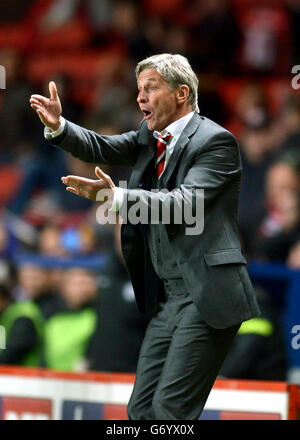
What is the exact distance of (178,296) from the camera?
3949mm

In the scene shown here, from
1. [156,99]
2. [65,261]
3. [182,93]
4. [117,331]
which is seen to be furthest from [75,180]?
[65,261]

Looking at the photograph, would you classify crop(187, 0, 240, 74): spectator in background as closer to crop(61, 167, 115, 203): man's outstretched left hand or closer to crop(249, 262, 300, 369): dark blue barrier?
crop(249, 262, 300, 369): dark blue barrier

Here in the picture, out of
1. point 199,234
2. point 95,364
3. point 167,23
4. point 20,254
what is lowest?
point 95,364

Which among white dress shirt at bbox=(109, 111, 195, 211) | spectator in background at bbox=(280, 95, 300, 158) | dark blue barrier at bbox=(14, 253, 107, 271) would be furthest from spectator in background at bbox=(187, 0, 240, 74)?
white dress shirt at bbox=(109, 111, 195, 211)

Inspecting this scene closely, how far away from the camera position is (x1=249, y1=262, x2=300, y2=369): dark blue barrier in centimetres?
614

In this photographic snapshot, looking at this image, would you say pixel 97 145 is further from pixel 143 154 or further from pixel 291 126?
pixel 291 126

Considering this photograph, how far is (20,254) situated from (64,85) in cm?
259

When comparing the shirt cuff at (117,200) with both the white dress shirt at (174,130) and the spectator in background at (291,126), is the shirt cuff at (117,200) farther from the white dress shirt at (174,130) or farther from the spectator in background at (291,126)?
the spectator in background at (291,126)

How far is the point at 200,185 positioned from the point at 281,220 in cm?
329

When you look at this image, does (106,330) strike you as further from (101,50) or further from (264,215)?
(101,50)

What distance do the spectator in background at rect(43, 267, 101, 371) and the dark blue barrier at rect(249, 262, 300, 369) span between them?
1.10 meters

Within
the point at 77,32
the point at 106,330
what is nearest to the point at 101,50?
the point at 77,32

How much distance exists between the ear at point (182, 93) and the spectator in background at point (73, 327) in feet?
8.78

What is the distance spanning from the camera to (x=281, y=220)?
6.89m
